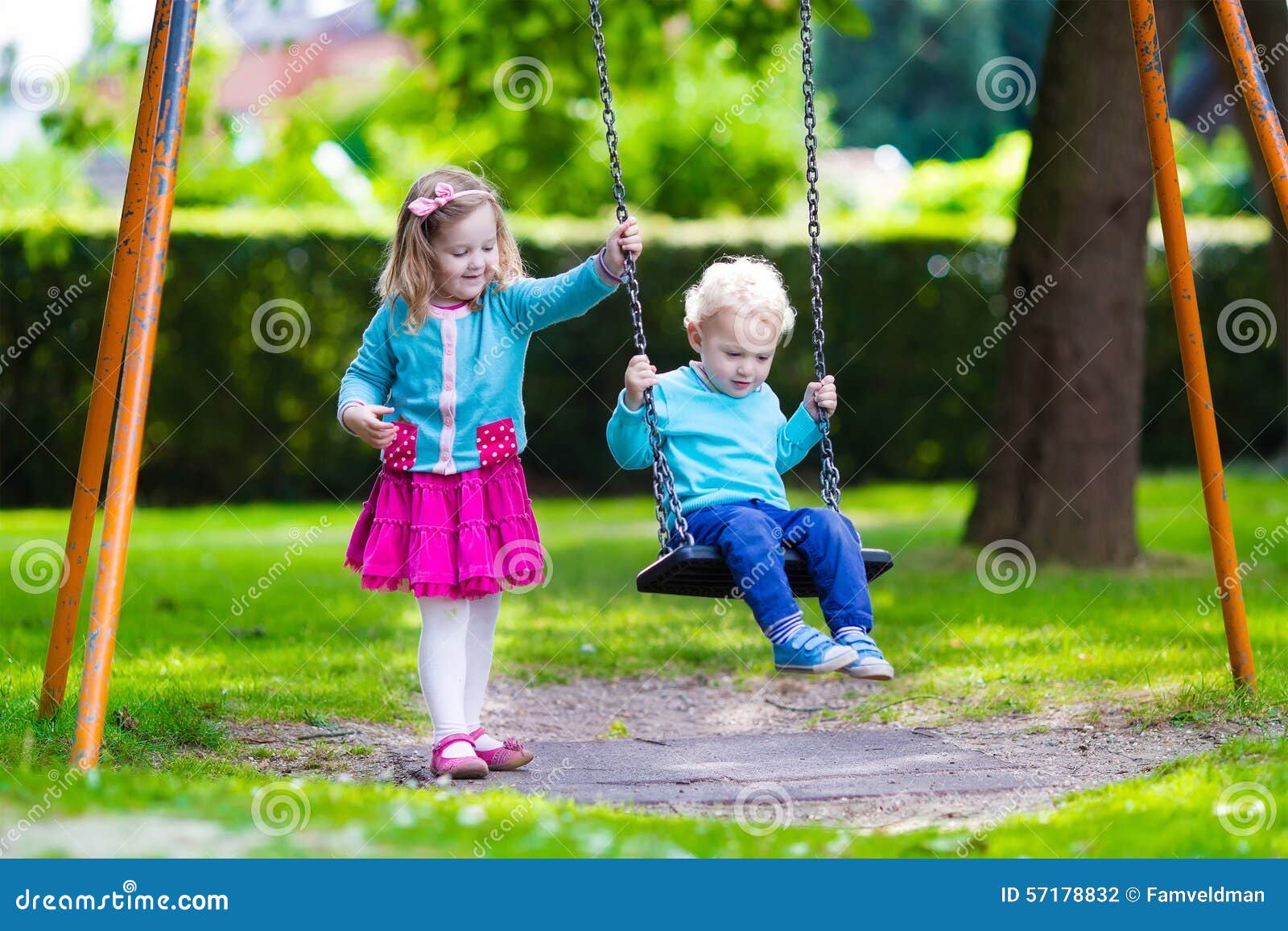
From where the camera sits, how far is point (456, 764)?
4.10 m

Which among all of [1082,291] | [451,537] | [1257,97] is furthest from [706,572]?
[1082,291]

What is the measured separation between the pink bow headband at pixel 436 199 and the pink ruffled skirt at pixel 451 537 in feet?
2.36

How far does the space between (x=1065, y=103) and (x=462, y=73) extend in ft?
12.7

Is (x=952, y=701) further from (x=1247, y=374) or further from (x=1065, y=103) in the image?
(x=1247, y=374)

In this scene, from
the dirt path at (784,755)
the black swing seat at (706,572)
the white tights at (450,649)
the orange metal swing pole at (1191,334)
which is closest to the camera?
the black swing seat at (706,572)

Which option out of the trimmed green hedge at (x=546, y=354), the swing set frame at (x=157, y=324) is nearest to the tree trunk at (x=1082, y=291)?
the swing set frame at (x=157, y=324)

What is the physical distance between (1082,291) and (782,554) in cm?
443

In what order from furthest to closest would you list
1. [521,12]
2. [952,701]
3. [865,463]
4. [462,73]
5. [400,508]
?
[865,463], [462,73], [521,12], [952,701], [400,508]

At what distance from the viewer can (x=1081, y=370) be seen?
7773 mm

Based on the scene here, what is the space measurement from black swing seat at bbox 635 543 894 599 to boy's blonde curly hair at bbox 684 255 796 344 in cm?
64

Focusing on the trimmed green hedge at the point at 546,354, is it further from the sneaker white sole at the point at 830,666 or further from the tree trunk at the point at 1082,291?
the sneaker white sole at the point at 830,666

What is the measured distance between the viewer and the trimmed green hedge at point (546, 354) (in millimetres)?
12000

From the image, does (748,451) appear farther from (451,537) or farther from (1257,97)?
(1257,97)
